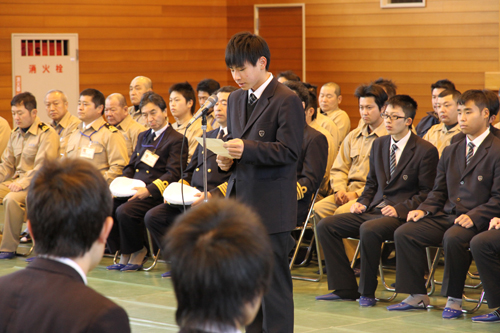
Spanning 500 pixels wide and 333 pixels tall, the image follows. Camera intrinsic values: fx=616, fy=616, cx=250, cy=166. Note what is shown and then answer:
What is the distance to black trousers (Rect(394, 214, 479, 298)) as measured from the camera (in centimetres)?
362

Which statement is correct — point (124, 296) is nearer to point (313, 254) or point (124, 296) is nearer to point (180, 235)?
point (313, 254)

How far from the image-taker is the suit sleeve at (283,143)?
260cm

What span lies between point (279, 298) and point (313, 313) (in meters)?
1.05

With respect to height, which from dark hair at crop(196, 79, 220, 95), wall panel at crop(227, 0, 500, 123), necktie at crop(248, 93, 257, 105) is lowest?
necktie at crop(248, 93, 257, 105)

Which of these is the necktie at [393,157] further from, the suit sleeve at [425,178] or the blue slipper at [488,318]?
the blue slipper at [488,318]

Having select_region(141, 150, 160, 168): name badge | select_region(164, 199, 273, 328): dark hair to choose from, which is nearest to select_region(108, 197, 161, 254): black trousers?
select_region(141, 150, 160, 168): name badge

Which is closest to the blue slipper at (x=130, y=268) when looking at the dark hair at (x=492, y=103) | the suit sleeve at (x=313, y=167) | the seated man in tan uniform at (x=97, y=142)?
the seated man in tan uniform at (x=97, y=142)

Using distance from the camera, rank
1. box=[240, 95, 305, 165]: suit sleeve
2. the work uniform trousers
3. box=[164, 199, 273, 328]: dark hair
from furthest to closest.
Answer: the work uniform trousers
box=[240, 95, 305, 165]: suit sleeve
box=[164, 199, 273, 328]: dark hair

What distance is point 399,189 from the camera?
13.7 ft

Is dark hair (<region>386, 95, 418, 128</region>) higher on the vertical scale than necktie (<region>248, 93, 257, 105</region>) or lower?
higher

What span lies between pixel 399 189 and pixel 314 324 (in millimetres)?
1205

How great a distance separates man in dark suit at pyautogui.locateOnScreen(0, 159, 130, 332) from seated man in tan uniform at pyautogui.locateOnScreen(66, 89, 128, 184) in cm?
419

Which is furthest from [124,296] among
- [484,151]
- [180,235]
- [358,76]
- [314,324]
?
[358,76]

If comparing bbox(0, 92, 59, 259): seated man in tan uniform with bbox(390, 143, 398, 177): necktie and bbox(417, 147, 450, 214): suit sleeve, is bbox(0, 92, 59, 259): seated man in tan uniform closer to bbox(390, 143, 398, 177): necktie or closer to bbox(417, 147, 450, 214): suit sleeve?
bbox(390, 143, 398, 177): necktie
